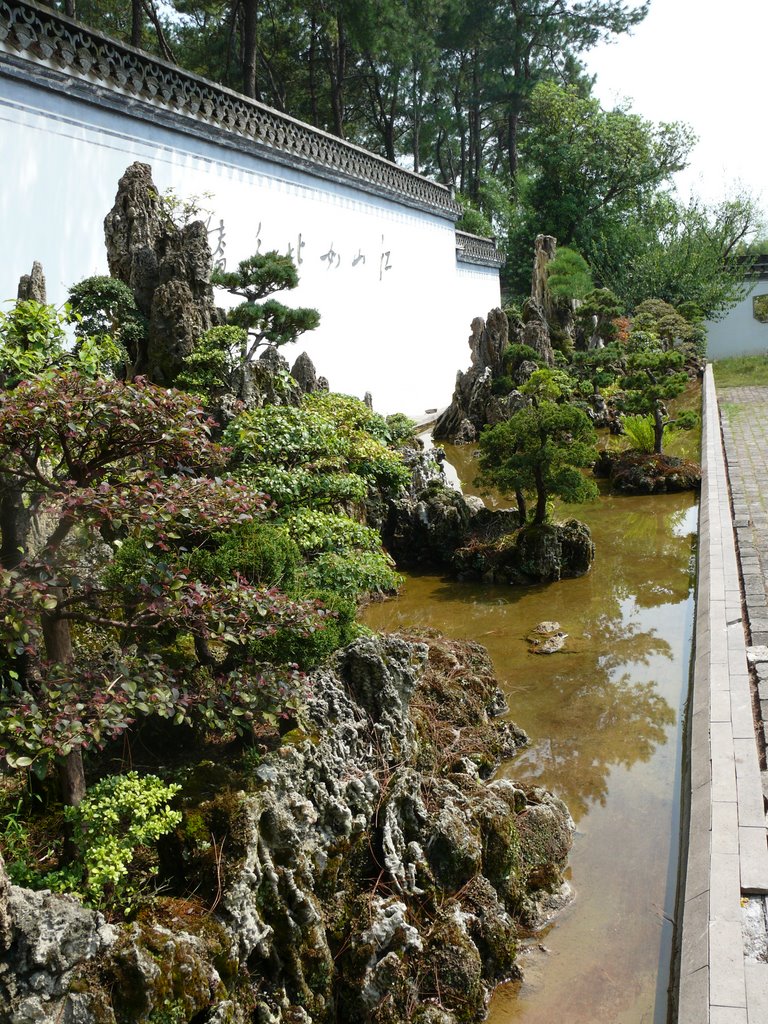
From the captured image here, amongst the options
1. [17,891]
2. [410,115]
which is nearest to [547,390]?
[17,891]

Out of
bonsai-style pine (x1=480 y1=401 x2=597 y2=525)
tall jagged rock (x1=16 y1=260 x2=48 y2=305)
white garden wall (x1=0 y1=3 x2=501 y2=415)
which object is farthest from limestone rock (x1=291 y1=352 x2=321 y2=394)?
tall jagged rock (x1=16 y1=260 x2=48 y2=305)

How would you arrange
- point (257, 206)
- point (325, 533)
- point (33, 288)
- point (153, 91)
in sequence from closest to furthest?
1. point (325, 533)
2. point (33, 288)
3. point (153, 91)
4. point (257, 206)

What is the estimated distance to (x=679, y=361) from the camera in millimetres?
14852

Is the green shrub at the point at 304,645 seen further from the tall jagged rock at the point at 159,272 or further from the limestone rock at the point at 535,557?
the limestone rock at the point at 535,557

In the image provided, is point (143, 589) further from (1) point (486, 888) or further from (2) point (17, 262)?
(2) point (17, 262)

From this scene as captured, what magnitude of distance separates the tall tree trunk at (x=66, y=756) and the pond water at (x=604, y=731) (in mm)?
2097

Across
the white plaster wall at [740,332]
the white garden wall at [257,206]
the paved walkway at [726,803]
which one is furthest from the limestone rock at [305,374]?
the white plaster wall at [740,332]

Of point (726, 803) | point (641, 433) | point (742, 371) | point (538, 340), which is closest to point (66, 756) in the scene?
point (726, 803)

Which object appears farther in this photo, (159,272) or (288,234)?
(288,234)

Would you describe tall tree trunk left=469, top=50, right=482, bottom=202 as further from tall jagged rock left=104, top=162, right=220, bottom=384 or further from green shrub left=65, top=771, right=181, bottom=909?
green shrub left=65, top=771, right=181, bottom=909

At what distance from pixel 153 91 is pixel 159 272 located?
15.2 feet

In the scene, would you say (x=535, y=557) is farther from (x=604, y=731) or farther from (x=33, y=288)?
(x=33, y=288)

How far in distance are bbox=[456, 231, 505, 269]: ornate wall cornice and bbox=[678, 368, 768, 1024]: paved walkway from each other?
62.2ft

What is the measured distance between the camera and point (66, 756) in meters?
3.46
